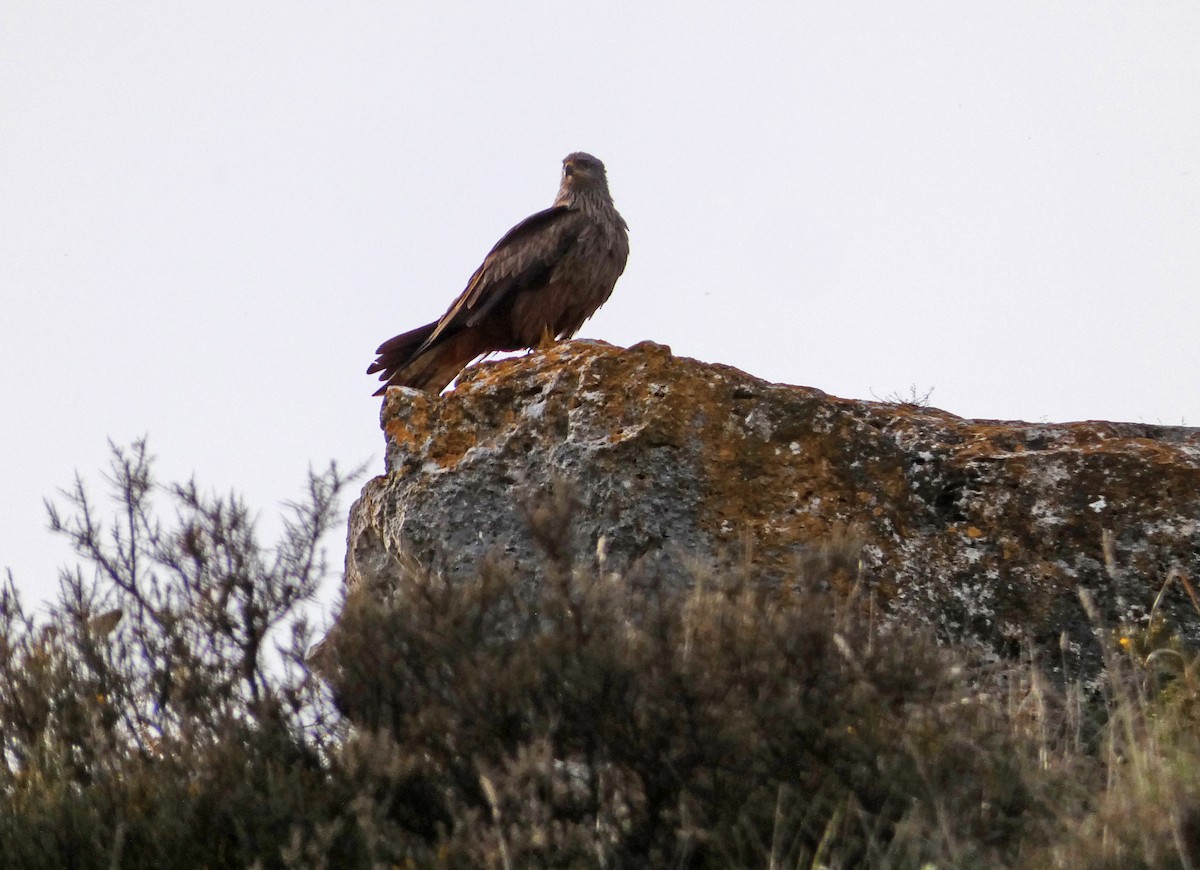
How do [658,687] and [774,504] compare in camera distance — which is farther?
[774,504]

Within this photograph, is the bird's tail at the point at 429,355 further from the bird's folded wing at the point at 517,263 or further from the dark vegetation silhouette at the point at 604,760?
the dark vegetation silhouette at the point at 604,760

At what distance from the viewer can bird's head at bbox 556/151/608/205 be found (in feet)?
28.3

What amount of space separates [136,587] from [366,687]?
5.40 ft

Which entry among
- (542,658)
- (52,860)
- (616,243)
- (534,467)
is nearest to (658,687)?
(542,658)

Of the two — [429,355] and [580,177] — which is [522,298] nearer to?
[429,355]

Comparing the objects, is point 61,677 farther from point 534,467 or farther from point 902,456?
point 902,456

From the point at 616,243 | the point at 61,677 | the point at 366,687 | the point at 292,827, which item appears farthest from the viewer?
the point at 616,243

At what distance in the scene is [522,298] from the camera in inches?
303

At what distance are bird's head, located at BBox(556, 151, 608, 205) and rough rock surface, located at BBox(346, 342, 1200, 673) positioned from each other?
11.4 feet

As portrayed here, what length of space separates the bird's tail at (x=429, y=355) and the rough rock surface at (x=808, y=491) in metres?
2.21

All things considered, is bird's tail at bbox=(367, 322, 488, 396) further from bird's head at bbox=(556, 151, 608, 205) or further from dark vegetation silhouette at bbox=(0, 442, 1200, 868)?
dark vegetation silhouette at bbox=(0, 442, 1200, 868)

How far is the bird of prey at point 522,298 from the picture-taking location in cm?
759

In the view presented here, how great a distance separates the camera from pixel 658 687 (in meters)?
3.27

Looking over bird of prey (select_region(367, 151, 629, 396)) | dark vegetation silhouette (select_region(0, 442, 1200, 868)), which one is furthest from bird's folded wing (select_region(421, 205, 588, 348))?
dark vegetation silhouette (select_region(0, 442, 1200, 868))
